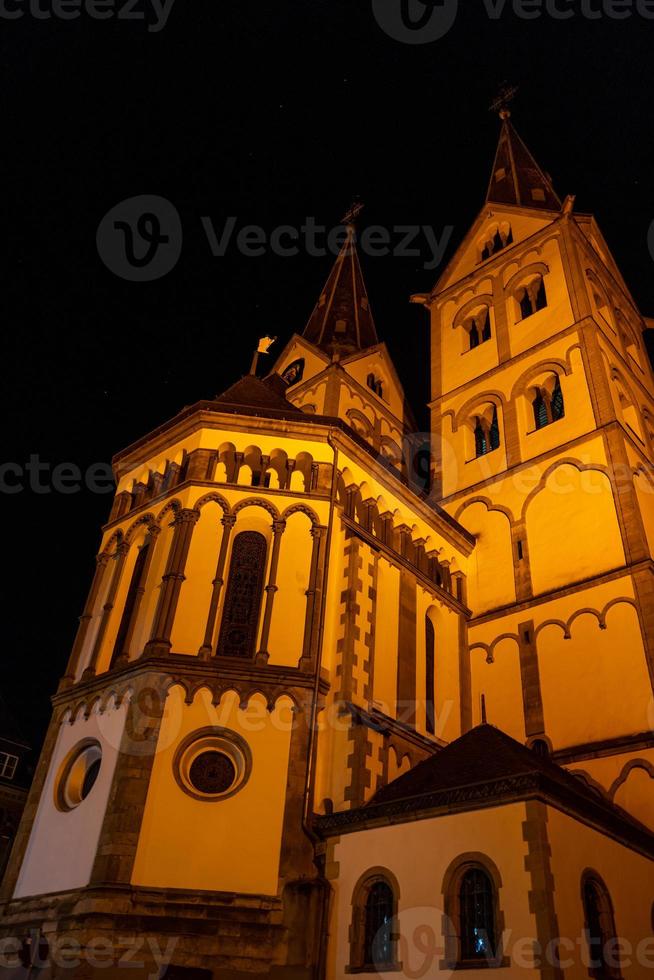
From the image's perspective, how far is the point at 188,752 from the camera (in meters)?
14.6

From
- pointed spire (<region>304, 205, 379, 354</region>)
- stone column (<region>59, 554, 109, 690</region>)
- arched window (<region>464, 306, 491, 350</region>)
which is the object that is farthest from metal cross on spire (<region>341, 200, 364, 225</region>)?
stone column (<region>59, 554, 109, 690</region>)

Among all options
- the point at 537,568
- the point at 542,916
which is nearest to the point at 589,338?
the point at 537,568

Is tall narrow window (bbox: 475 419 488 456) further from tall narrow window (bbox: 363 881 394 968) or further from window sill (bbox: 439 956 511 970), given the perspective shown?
window sill (bbox: 439 956 511 970)

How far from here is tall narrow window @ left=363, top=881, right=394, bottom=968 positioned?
12.5 metres

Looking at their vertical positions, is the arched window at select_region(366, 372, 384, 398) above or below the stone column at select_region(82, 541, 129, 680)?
above

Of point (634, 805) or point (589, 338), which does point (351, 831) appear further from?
point (589, 338)

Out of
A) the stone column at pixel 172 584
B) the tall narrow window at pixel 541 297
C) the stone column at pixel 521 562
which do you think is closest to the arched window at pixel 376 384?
the tall narrow window at pixel 541 297

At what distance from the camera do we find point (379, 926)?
12.8 m

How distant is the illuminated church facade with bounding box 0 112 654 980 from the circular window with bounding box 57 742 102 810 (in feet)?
0.15

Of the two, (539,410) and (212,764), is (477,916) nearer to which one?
(212,764)

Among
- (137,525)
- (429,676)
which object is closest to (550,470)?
(429,676)

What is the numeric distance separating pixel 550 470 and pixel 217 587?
449 inches

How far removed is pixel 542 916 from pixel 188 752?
6.71 metres

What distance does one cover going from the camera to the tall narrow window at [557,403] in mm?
24578
